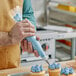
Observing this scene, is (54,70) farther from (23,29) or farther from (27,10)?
(27,10)

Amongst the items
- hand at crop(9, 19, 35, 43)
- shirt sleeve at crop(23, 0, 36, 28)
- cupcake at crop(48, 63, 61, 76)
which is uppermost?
shirt sleeve at crop(23, 0, 36, 28)

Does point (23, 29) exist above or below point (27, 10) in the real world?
below

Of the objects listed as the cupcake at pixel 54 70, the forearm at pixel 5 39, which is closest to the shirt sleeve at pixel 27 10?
the forearm at pixel 5 39

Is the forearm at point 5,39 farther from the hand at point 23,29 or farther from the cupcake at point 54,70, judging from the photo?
the cupcake at point 54,70

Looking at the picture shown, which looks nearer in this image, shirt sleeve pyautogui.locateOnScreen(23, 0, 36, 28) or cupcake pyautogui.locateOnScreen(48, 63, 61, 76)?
cupcake pyautogui.locateOnScreen(48, 63, 61, 76)

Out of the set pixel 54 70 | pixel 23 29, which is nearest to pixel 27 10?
pixel 23 29

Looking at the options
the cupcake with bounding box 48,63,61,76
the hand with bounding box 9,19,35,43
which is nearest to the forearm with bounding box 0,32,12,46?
the hand with bounding box 9,19,35,43

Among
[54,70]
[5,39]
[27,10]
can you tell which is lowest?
[54,70]

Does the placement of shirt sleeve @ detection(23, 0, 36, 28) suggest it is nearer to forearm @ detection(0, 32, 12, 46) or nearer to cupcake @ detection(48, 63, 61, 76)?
forearm @ detection(0, 32, 12, 46)

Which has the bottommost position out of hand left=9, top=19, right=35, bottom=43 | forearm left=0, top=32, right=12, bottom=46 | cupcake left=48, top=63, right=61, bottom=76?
cupcake left=48, top=63, right=61, bottom=76

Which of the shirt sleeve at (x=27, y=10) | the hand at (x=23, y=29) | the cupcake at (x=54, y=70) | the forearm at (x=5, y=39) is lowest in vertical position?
the cupcake at (x=54, y=70)

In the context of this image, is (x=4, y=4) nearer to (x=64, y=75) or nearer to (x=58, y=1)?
(x=64, y=75)

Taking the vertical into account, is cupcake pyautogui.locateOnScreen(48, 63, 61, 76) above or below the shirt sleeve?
below

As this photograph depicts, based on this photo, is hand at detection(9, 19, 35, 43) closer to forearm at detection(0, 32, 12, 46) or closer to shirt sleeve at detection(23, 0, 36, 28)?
forearm at detection(0, 32, 12, 46)
